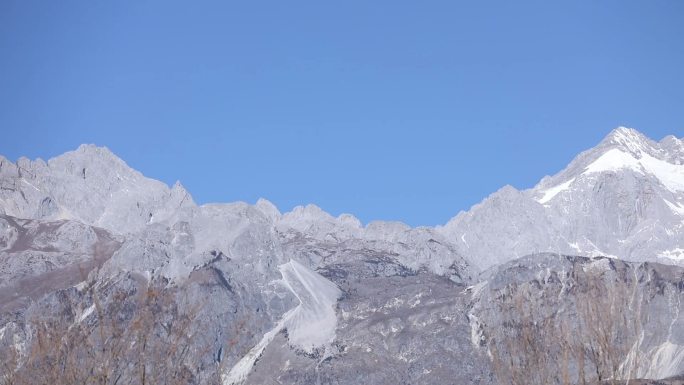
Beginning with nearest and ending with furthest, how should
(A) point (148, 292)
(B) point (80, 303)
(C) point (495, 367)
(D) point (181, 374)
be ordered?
(A) point (148, 292) → (B) point (80, 303) → (C) point (495, 367) → (D) point (181, 374)

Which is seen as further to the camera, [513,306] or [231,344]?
[513,306]

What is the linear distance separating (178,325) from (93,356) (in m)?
5.95

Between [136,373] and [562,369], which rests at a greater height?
[136,373]

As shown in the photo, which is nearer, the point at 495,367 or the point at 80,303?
the point at 80,303

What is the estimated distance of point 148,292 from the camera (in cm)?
6869

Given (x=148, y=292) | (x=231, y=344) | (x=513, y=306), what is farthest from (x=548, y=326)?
(x=148, y=292)

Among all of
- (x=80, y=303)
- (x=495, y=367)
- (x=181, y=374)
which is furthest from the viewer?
(x=181, y=374)

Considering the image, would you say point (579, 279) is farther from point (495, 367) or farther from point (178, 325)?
point (178, 325)

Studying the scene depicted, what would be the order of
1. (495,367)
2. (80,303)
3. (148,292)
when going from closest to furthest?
(148,292)
(80,303)
(495,367)

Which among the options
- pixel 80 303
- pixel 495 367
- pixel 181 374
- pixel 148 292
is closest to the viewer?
pixel 148 292

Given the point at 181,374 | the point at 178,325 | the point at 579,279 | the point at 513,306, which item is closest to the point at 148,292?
the point at 178,325

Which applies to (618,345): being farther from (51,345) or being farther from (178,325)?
(51,345)

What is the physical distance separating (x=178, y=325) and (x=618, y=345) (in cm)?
3407

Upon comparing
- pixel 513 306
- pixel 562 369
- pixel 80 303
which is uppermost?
pixel 80 303
